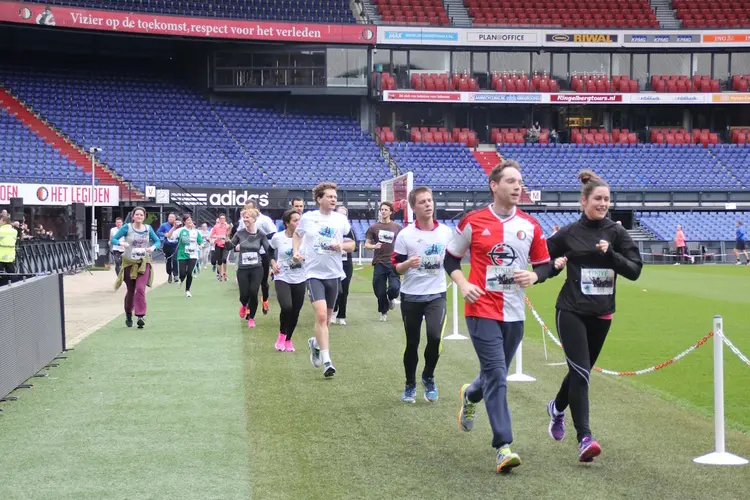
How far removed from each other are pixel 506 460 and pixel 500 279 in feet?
4.08

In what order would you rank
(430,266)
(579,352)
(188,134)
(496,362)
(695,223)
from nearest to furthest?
(496,362), (579,352), (430,266), (695,223), (188,134)

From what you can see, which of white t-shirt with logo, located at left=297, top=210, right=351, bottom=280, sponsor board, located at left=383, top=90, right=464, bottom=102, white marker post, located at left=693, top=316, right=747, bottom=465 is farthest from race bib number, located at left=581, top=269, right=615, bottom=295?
sponsor board, located at left=383, top=90, right=464, bottom=102

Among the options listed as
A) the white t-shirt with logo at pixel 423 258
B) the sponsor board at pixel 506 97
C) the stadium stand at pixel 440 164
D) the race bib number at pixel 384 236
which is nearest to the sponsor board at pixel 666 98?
the sponsor board at pixel 506 97

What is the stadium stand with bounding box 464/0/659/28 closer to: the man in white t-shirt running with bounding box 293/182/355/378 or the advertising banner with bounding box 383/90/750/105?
the advertising banner with bounding box 383/90/750/105

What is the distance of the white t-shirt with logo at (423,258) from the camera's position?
9.16 meters

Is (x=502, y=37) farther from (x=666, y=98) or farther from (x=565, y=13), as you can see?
(x=666, y=98)

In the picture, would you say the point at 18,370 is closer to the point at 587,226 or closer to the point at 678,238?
the point at 587,226

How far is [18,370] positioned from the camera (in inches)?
395

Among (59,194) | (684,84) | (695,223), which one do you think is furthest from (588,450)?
(684,84)

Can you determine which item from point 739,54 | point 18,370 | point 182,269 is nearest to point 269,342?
point 18,370

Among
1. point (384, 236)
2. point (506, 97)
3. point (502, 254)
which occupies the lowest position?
point (384, 236)

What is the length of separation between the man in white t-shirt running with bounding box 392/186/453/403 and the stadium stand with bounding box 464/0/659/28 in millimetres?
46165

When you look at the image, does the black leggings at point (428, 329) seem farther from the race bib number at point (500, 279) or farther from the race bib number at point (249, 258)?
the race bib number at point (249, 258)

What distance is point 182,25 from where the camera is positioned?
162 ft
